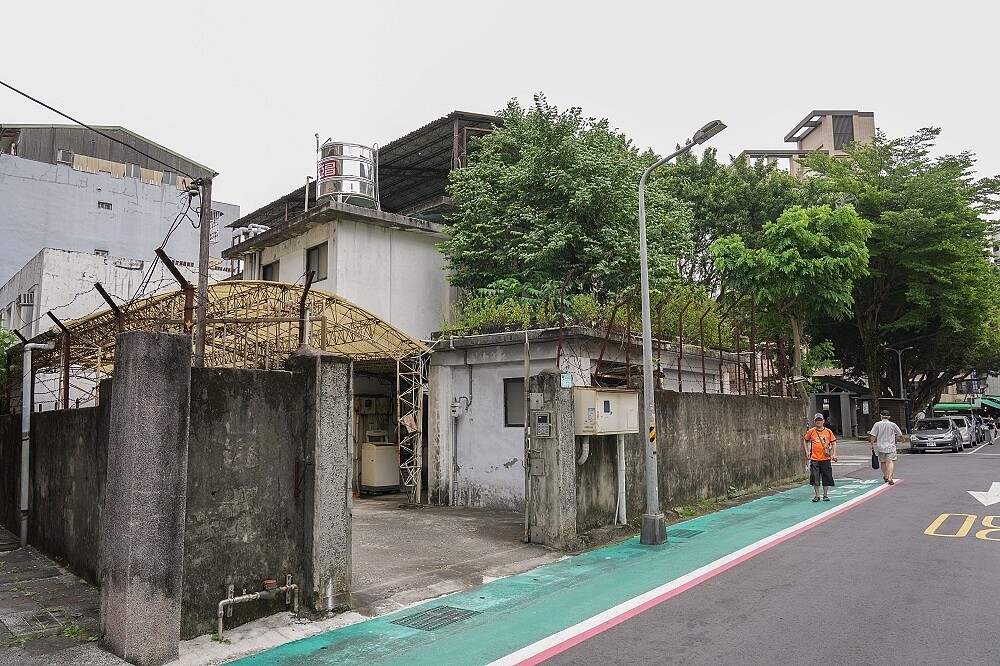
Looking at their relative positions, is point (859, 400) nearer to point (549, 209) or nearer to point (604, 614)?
point (549, 209)

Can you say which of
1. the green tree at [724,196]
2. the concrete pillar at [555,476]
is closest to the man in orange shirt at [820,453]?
the concrete pillar at [555,476]

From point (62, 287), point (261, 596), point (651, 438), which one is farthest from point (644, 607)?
point (62, 287)

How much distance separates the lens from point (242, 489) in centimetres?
675

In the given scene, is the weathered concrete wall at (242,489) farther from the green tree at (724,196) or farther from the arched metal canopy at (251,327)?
the green tree at (724,196)

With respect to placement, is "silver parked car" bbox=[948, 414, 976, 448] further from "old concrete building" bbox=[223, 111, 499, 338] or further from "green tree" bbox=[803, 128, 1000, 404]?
"old concrete building" bbox=[223, 111, 499, 338]

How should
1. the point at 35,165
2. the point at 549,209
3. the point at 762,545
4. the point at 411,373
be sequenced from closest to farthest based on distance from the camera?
the point at 762,545 < the point at 411,373 < the point at 549,209 < the point at 35,165

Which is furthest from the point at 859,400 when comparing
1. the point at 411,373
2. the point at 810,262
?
the point at 411,373

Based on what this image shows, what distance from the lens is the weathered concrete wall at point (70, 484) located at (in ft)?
26.4

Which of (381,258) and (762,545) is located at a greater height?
(381,258)

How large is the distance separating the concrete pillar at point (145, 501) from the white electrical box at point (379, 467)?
11.1 metres

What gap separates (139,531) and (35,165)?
→ 30.3 metres

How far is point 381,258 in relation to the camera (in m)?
19.8

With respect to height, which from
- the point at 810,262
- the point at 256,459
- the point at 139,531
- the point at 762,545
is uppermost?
the point at 810,262

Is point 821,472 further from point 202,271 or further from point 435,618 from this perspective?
point 202,271
